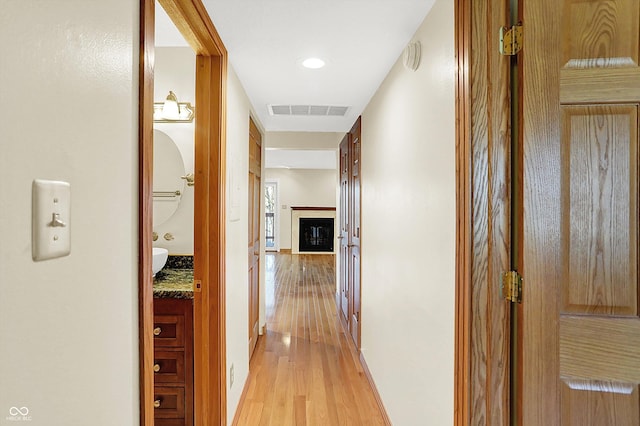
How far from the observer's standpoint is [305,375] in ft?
9.16

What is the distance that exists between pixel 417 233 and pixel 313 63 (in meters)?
1.24

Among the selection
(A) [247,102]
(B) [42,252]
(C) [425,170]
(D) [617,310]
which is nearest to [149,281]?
(B) [42,252]

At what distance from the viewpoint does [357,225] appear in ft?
11.1

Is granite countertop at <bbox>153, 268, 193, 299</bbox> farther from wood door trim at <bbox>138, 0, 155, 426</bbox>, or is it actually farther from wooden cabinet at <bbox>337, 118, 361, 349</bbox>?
wooden cabinet at <bbox>337, 118, 361, 349</bbox>

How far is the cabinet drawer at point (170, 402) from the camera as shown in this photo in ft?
5.90

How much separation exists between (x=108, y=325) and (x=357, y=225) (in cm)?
276

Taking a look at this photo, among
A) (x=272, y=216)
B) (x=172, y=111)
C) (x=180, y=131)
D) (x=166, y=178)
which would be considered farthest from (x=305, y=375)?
(x=272, y=216)

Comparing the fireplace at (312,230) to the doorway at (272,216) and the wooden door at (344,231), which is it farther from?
the wooden door at (344,231)

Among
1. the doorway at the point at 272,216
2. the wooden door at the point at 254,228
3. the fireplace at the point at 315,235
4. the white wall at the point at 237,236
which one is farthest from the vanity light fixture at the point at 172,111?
the fireplace at the point at 315,235

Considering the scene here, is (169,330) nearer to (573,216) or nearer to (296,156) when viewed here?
(573,216)

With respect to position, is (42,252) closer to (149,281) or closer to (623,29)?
(149,281)

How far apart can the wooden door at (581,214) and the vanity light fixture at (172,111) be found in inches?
78.0

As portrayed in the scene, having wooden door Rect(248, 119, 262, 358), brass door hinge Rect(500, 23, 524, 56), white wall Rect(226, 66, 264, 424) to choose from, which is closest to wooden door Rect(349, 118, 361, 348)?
wooden door Rect(248, 119, 262, 358)

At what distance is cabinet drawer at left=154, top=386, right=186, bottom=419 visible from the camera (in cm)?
180
